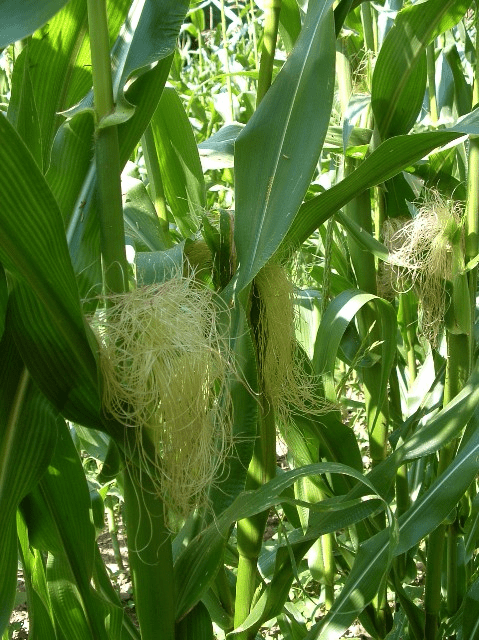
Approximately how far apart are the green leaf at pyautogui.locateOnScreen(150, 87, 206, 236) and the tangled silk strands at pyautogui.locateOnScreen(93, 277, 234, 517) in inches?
13.4

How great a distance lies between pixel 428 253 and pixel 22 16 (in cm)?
67

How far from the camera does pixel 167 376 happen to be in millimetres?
657

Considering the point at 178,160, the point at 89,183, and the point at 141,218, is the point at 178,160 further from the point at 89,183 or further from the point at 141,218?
the point at 89,183

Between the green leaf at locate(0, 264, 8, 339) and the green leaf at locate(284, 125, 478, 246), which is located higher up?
the green leaf at locate(284, 125, 478, 246)

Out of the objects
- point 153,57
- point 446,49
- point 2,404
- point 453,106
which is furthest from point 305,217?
point 453,106

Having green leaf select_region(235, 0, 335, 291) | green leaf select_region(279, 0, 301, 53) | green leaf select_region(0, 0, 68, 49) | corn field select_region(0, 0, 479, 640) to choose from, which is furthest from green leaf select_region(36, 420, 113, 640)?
green leaf select_region(279, 0, 301, 53)

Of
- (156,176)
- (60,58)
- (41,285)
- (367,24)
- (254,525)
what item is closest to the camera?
(41,285)

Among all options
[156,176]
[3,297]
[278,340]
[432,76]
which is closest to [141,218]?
[156,176]

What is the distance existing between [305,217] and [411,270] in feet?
1.27

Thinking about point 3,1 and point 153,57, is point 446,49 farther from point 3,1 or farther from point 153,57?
point 3,1

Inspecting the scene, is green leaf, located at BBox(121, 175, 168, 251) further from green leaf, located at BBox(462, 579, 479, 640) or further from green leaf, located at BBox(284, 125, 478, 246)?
green leaf, located at BBox(462, 579, 479, 640)

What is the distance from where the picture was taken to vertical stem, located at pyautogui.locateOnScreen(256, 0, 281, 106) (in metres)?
0.83

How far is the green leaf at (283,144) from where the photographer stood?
0.76 m

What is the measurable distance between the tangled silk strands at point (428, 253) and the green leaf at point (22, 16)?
579 mm
